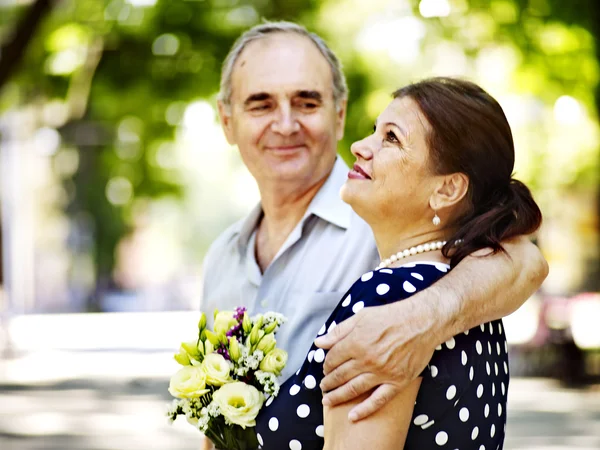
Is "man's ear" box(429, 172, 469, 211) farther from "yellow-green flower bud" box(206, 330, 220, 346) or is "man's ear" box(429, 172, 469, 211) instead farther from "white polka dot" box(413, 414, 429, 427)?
"yellow-green flower bud" box(206, 330, 220, 346)

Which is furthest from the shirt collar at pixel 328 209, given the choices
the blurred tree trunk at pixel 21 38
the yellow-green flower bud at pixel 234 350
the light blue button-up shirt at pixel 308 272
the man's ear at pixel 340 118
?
the blurred tree trunk at pixel 21 38

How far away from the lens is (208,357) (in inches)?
104

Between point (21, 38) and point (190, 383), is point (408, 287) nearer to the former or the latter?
point (190, 383)

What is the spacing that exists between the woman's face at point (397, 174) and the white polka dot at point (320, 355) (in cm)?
37

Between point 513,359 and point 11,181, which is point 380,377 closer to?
point 513,359

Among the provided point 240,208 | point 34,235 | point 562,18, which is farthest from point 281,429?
point 240,208

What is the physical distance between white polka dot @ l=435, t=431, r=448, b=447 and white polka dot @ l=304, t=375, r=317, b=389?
1.05 feet

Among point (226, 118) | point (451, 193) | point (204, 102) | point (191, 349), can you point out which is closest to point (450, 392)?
point (451, 193)

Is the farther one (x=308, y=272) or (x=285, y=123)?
(x=285, y=123)

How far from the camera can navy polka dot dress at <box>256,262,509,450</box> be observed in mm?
2135

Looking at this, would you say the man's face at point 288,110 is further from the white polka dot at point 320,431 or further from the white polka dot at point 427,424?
the white polka dot at point 427,424

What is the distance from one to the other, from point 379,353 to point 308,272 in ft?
3.34

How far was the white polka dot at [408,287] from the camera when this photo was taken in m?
2.16

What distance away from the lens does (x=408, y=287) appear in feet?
7.10
